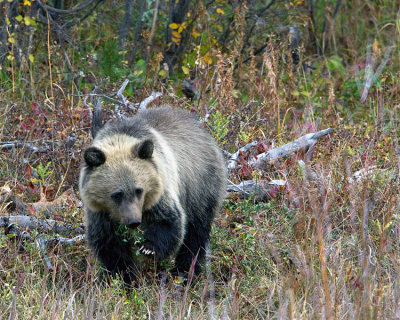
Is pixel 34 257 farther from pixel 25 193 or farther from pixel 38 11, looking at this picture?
pixel 38 11

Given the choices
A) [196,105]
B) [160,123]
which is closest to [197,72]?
[196,105]

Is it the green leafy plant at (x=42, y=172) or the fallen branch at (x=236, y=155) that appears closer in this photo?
the green leafy plant at (x=42, y=172)

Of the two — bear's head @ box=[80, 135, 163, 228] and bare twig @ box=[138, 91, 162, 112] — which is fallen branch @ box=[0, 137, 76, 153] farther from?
bear's head @ box=[80, 135, 163, 228]

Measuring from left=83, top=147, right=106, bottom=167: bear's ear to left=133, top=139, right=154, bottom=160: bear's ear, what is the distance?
225 millimetres

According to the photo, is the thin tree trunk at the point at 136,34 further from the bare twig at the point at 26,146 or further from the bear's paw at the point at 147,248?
the bear's paw at the point at 147,248

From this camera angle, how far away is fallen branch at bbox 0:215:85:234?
17.9ft

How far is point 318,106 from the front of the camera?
7.97 meters

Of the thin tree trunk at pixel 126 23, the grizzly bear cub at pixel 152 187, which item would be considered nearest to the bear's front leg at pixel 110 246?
the grizzly bear cub at pixel 152 187

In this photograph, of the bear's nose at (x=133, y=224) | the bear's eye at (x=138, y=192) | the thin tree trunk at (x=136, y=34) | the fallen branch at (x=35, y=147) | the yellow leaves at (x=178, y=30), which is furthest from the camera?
the thin tree trunk at (x=136, y=34)

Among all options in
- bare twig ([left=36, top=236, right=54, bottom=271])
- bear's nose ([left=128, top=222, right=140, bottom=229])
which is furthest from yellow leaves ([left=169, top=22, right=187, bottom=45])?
bear's nose ([left=128, top=222, right=140, bottom=229])

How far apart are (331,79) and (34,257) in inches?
209

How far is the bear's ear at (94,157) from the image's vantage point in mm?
4477

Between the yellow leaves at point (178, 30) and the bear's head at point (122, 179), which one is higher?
the yellow leaves at point (178, 30)

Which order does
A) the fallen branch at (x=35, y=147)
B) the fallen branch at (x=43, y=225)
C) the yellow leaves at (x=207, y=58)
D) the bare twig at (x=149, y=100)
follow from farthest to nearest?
1. the yellow leaves at (x=207, y=58)
2. the bare twig at (x=149, y=100)
3. the fallen branch at (x=35, y=147)
4. the fallen branch at (x=43, y=225)
